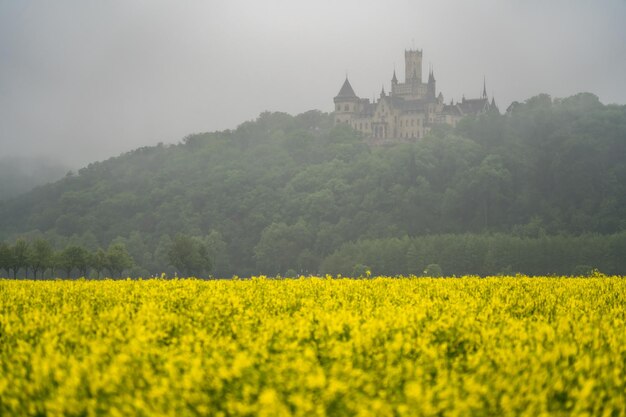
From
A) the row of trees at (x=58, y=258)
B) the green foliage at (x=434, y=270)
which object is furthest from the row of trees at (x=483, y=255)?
the row of trees at (x=58, y=258)

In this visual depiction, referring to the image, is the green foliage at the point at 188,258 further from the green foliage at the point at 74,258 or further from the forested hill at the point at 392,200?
the forested hill at the point at 392,200

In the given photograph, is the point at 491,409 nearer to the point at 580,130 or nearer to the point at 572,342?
the point at 572,342

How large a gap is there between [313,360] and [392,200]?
14971cm

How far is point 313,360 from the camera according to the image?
1159cm

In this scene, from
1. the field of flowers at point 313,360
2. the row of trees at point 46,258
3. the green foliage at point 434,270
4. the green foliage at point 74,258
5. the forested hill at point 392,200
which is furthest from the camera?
the forested hill at point 392,200

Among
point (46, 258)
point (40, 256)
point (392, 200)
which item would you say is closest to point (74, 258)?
point (46, 258)

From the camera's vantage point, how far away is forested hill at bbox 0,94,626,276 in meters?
151

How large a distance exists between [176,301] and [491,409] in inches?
434

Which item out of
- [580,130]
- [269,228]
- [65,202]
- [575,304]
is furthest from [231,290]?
[65,202]

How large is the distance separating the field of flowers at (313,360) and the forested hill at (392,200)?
11721 cm

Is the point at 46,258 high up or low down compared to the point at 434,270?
up

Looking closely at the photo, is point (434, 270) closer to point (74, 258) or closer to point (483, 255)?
point (483, 255)

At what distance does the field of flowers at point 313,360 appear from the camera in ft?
32.0

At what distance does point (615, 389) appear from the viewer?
11125 mm
